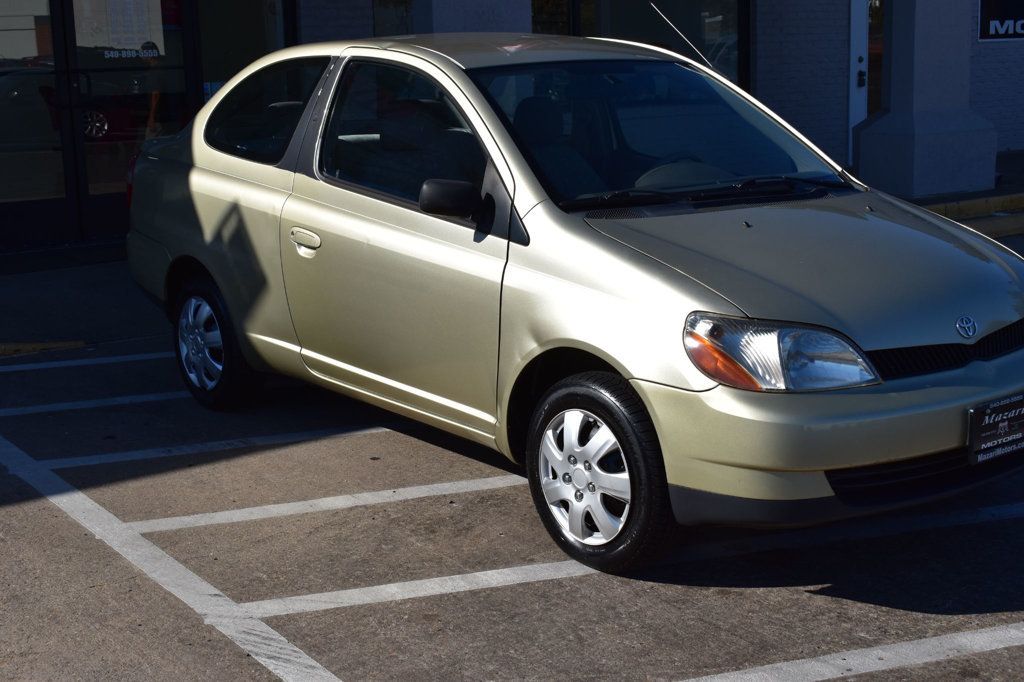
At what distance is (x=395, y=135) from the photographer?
5.76 meters

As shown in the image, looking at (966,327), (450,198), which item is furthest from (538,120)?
(966,327)

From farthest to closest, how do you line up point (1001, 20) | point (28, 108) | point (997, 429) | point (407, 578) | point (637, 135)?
point (1001, 20) → point (28, 108) → point (637, 135) → point (407, 578) → point (997, 429)

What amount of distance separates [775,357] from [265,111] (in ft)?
10.2

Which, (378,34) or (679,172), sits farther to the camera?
(378,34)

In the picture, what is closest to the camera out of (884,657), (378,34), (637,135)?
(884,657)

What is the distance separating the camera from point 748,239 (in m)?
4.87

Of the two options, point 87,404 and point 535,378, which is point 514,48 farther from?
point 87,404

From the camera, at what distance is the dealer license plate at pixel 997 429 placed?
451 cm

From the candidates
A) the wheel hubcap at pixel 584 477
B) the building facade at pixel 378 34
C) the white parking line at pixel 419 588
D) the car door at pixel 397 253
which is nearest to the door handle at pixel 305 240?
the car door at pixel 397 253

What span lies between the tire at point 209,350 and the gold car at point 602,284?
17 mm

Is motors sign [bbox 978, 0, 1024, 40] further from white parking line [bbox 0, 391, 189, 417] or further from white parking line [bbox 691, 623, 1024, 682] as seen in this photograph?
white parking line [bbox 691, 623, 1024, 682]

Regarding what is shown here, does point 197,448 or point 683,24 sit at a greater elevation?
point 683,24

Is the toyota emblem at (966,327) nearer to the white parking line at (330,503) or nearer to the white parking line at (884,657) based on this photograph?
the white parking line at (884,657)

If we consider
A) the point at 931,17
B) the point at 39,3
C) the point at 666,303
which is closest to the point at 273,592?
the point at 666,303
